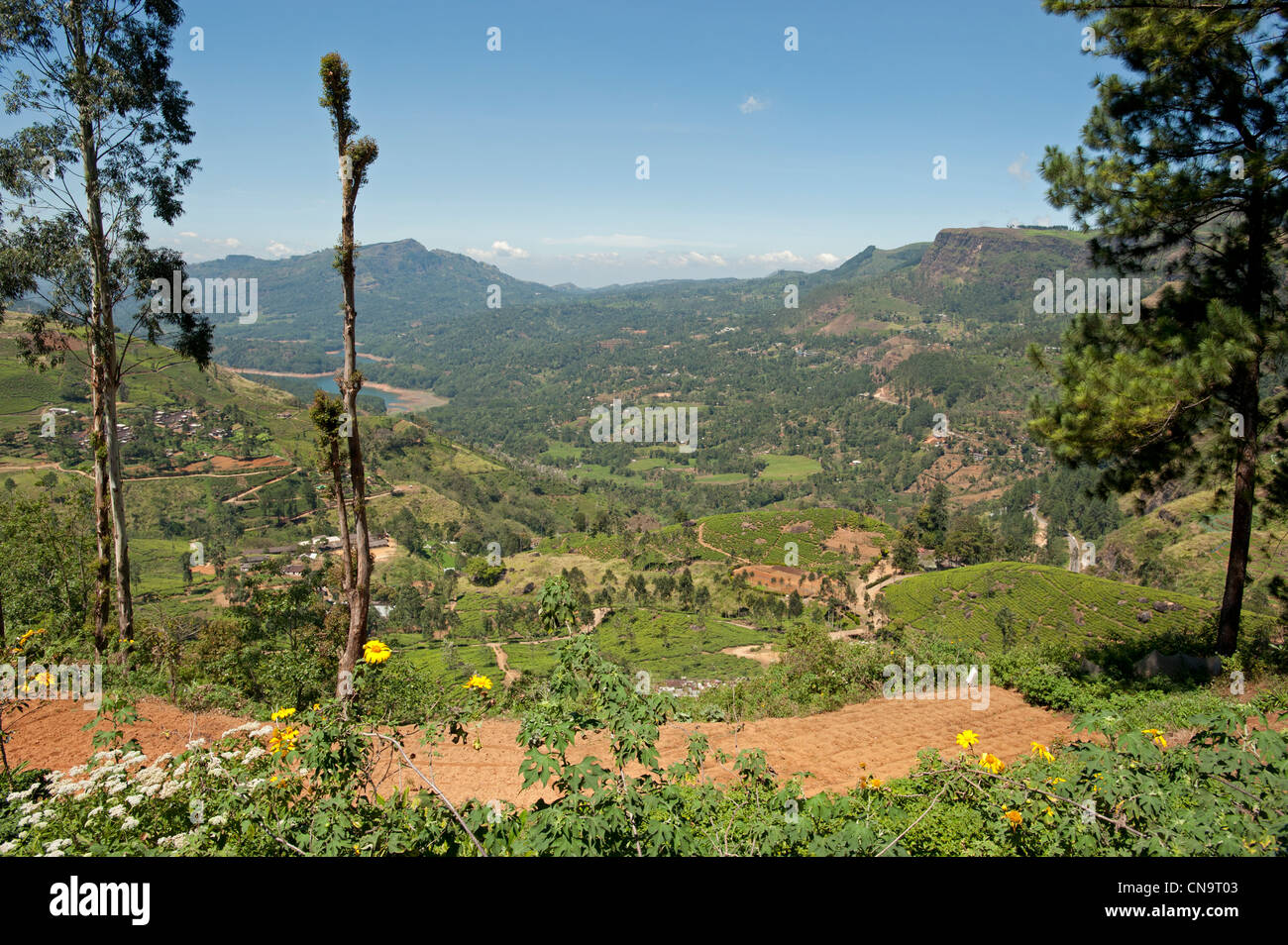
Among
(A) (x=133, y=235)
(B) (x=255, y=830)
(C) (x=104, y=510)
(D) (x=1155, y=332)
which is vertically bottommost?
(B) (x=255, y=830)

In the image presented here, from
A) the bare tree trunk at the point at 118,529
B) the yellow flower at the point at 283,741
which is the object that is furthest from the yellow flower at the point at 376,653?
the bare tree trunk at the point at 118,529

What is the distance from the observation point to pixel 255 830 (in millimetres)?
3480

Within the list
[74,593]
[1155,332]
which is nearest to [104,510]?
[74,593]

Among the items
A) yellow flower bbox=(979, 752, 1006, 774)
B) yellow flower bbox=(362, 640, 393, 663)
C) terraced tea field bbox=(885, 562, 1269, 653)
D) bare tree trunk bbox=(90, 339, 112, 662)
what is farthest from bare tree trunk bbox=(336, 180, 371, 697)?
terraced tea field bbox=(885, 562, 1269, 653)

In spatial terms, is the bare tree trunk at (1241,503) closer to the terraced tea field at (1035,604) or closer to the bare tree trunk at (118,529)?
the bare tree trunk at (118,529)

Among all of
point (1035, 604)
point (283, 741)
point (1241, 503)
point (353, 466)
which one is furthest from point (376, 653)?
point (1035, 604)

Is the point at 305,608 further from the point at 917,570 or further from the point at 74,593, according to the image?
the point at 917,570

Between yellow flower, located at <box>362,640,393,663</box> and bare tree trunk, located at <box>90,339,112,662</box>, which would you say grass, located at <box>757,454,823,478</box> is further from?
yellow flower, located at <box>362,640,393,663</box>

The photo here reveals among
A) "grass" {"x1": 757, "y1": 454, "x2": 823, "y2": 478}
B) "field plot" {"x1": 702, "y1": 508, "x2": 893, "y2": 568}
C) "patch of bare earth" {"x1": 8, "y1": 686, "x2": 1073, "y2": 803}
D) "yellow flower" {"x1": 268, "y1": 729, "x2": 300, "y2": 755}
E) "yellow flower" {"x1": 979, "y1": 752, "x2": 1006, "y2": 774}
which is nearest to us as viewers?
"yellow flower" {"x1": 979, "y1": 752, "x2": 1006, "y2": 774}

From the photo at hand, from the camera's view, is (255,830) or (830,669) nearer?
(255,830)

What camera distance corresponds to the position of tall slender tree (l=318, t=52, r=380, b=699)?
7.39 meters

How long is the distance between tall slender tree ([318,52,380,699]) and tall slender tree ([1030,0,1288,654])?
864 cm

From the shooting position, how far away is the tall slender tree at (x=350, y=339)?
24.2ft

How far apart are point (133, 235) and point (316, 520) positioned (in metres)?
77.5
